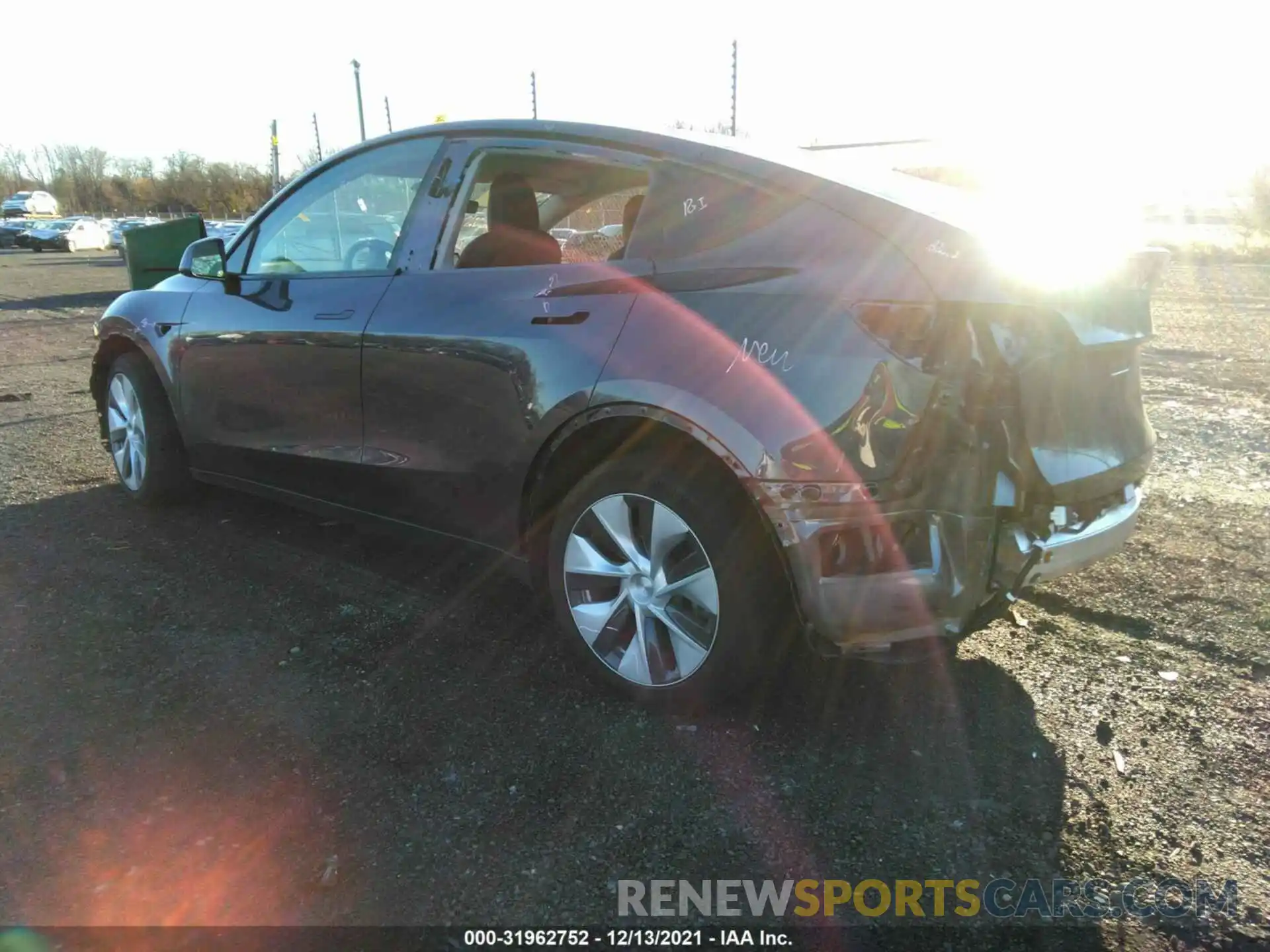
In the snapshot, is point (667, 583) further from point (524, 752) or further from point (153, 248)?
point (153, 248)

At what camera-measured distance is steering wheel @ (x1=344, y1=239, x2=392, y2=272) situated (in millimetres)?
3518

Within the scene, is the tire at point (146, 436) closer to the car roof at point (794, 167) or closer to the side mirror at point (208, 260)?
the side mirror at point (208, 260)

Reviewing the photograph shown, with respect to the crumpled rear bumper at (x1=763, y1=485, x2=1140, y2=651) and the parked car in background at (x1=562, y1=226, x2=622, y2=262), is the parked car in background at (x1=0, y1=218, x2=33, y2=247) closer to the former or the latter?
the parked car in background at (x1=562, y1=226, x2=622, y2=262)

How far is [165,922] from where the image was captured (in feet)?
6.74

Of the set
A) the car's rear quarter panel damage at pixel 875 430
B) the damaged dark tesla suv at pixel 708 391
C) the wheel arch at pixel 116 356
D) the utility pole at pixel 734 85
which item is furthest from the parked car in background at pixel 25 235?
the car's rear quarter panel damage at pixel 875 430

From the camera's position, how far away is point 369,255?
3.62 metres

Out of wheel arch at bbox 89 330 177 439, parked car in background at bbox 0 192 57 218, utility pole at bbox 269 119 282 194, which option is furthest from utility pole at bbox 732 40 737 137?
parked car in background at bbox 0 192 57 218

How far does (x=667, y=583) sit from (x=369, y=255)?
182 cm

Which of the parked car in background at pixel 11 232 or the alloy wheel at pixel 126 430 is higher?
the parked car in background at pixel 11 232

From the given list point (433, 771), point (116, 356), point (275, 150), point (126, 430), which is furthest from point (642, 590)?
point (275, 150)

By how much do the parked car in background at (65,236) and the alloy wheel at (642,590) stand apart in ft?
166

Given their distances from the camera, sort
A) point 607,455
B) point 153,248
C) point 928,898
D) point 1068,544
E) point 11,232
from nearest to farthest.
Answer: point 928,898 < point 1068,544 < point 607,455 < point 153,248 < point 11,232

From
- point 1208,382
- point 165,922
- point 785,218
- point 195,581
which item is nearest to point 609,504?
point 785,218

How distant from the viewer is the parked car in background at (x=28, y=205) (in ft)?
201
